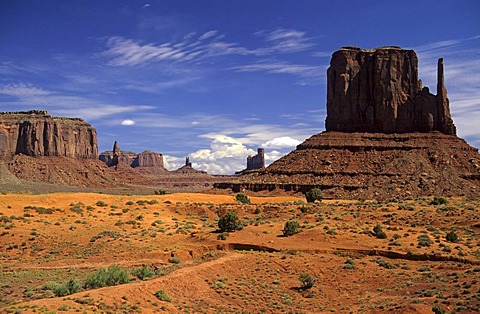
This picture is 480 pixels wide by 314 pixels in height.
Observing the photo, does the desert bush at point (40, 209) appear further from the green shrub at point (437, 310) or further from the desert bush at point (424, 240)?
the green shrub at point (437, 310)

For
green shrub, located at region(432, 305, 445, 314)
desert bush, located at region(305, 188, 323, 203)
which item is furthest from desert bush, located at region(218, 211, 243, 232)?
desert bush, located at region(305, 188, 323, 203)

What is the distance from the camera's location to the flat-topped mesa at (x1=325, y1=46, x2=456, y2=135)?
83.8m

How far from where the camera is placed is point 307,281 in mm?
25672

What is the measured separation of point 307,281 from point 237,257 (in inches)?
191

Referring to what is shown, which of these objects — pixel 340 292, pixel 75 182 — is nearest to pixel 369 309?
pixel 340 292

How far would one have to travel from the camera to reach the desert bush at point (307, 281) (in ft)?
84.1

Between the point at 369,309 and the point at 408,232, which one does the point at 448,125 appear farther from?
the point at 369,309

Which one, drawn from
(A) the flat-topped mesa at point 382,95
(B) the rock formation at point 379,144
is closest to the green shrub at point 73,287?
(B) the rock formation at point 379,144

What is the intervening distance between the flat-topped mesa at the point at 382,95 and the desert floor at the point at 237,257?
39.7 meters

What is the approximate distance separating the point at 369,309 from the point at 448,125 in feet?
226

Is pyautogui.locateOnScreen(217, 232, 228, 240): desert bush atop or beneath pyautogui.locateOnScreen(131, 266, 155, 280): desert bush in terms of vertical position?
atop

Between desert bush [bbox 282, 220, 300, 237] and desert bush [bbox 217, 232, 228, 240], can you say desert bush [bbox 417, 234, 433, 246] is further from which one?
desert bush [bbox 217, 232, 228, 240]

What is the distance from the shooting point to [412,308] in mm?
19781

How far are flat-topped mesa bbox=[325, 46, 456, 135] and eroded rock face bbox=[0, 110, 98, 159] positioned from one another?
8885cm
